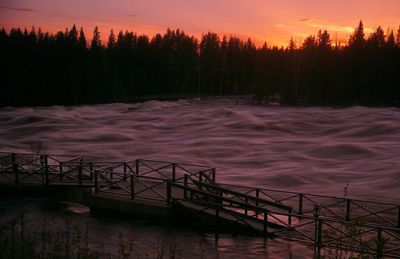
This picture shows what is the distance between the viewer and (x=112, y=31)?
146000mm

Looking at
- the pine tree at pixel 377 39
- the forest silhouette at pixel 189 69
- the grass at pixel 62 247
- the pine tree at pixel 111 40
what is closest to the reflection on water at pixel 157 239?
the grass at pixel 62 247

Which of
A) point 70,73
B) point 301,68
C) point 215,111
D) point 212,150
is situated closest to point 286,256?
point 212,150

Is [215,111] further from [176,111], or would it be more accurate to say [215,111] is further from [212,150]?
[212,150]

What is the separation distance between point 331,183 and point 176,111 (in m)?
52.2

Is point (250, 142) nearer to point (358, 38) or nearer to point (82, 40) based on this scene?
point (358, 38)

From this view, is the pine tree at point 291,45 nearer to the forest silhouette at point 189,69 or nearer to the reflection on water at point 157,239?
the forest silhouette at point 189,69

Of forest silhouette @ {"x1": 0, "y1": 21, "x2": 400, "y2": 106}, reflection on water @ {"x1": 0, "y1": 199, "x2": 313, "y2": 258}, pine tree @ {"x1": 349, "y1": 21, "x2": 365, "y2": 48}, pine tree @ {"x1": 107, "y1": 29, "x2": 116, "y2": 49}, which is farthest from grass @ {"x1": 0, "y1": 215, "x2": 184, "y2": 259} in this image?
pine tree @ {"x1": 107, "y1": 29, "x2": 116, "y2": 49}

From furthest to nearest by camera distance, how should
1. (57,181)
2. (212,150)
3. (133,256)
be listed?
(212,150) < (57,181) < (133,256)

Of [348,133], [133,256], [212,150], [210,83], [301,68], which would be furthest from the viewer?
[210,83]

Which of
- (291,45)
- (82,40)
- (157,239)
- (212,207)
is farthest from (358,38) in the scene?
(157,239)

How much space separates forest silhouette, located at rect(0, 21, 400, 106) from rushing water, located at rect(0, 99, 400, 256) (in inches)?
969

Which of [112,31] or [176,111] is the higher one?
[112,31]

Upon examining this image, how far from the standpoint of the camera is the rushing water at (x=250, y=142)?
1368 inches

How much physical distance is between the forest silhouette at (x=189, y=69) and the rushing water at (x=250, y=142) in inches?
969
